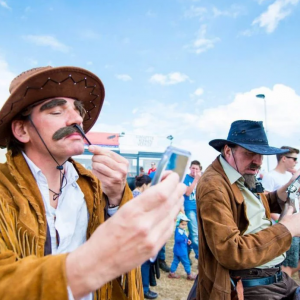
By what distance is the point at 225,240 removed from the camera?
1.70 meters

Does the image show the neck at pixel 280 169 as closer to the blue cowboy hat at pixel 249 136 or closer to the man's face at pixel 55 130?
the blue cowboy hat at pixel 249 136

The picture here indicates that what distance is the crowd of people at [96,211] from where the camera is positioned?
0.69m

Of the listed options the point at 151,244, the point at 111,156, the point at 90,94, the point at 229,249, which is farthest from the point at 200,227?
the point at 151,244

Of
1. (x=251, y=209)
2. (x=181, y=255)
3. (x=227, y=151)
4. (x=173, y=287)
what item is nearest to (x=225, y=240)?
(x=251, y=209)

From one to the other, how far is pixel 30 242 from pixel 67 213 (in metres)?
0.37

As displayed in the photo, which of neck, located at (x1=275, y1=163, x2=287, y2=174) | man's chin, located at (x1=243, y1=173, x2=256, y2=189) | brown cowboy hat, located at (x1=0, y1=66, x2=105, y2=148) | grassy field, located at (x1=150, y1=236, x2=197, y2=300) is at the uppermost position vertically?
brown cowboy hat, located at (x1=0, y1=66, x2=105, y2=148)

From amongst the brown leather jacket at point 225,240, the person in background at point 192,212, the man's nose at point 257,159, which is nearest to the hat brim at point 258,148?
the man's nose at point 257,159

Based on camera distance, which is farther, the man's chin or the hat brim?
the man's chin

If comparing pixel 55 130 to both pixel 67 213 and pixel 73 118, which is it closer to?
pixel 73 118

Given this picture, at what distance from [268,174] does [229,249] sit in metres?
3.12

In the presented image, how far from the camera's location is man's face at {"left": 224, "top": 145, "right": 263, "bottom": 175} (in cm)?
220

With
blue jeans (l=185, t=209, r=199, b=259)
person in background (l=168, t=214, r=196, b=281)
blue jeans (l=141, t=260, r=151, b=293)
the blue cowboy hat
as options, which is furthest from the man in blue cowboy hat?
blue jeans (l=185, t=209, r=199, b=259)

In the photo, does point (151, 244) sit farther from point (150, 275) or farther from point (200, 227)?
point (150, 275)

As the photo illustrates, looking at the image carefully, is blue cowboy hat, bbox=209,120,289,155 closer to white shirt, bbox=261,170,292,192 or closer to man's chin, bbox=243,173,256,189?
man's chin, bbox=243,173,256,189
